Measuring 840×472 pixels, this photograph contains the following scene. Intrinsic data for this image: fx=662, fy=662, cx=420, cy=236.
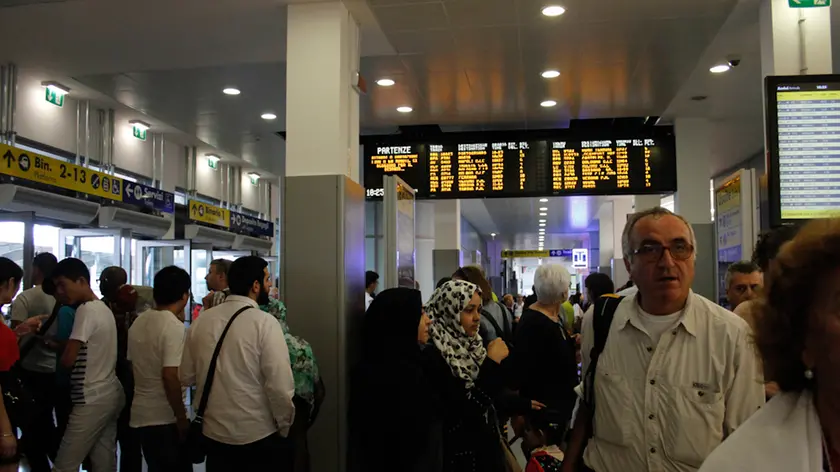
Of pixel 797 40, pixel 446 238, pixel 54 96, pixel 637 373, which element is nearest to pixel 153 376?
pixel 637 373

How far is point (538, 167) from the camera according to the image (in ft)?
24.7

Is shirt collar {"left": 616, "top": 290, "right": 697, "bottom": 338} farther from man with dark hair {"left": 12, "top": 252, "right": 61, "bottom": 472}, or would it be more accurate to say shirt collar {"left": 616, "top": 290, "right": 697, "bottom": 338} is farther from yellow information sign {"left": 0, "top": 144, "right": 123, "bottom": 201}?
yellow information sign {"left": 0, "top": 144, "right": 123, "bottom": 201}

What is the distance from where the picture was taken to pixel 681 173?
780 centimetres

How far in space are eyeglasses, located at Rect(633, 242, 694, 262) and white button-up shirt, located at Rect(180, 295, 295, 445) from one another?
5.86 feet

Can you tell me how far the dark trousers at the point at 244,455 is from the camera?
122 inches

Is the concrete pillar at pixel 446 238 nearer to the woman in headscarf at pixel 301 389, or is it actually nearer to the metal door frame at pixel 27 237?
the metal door frame at pixel 27 237

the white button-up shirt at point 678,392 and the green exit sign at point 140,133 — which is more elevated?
the green exit sign at point 140,133

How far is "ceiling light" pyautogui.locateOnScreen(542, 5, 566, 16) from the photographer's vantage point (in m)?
4.68

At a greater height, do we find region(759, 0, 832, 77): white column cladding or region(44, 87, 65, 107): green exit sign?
region(44, 87, 65, 107): green exit sign

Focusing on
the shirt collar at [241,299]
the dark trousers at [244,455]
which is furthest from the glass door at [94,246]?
the dark trousers at [244,455]

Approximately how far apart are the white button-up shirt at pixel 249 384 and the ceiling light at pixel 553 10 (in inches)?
118

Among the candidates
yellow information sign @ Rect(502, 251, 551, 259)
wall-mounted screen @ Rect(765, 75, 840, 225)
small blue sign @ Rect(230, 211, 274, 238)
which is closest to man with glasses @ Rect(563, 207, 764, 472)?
wall-mounted screen @ Rect(765, 75, 840, 225)

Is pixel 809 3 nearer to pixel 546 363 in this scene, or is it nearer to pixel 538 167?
pixel 546 363

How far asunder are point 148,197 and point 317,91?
5869 mm
